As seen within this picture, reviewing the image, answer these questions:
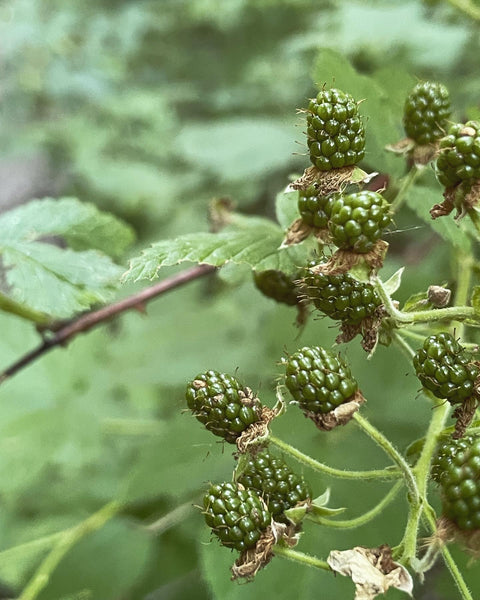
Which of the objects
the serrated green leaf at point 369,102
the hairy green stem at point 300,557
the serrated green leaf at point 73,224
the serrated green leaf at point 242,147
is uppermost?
the serrated green leaf at point 369,102

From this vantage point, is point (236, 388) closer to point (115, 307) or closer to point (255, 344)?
point (115, 307)

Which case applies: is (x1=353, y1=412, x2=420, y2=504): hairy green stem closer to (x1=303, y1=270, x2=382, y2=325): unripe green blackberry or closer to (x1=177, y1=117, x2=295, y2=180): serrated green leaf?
(x1=303, y1=270, x2=382, y2=325): unripe green blackberry

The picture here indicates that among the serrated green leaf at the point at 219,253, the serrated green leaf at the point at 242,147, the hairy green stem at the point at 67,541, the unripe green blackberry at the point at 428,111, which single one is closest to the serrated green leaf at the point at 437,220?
the unripe green blackberry at the point at 428,111

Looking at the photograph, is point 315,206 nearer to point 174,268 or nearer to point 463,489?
Answer: point 463,489

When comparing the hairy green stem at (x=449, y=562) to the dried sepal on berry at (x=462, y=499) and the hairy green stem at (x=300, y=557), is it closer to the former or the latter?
the dried sepal on berry at (x=462, y=499)

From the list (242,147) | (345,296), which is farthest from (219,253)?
(242,147)
